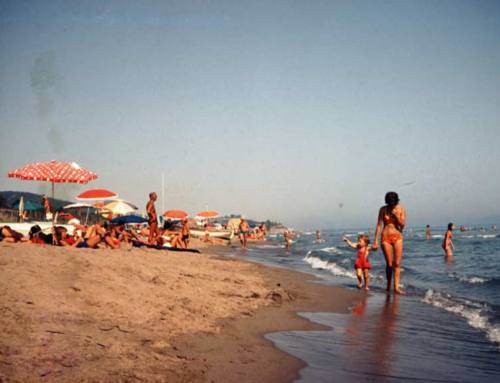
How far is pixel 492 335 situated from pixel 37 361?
16.3 ft

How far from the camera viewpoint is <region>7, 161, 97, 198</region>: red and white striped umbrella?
35.4 feet

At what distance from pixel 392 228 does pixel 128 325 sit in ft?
18.1

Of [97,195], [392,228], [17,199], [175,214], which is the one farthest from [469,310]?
[17,199]

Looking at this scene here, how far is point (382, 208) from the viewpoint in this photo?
747 centimetres

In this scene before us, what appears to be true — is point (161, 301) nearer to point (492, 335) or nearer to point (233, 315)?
point (233, 315)

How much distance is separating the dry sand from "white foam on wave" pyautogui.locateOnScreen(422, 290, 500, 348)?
7.27ft

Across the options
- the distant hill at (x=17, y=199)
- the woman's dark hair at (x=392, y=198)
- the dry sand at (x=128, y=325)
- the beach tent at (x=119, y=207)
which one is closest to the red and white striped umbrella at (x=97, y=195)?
the distant hill at (x=17, y=199)

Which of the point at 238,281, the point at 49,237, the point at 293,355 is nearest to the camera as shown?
the point at 293,355

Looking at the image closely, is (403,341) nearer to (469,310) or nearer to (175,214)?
(469,310)

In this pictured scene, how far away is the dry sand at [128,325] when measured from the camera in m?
2.47

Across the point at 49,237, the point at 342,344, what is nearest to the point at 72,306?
the point at 342,344

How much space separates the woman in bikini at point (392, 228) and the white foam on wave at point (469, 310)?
36.3 inches

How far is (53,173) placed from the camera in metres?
10.9

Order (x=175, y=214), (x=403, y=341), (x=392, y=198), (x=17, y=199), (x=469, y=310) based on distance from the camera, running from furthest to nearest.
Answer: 1. (x=17, y=199)
2. (x=175, y=214)
3. (x=392, y=198)
4. (x=469, y=310)
5. (x=403, y=341)
